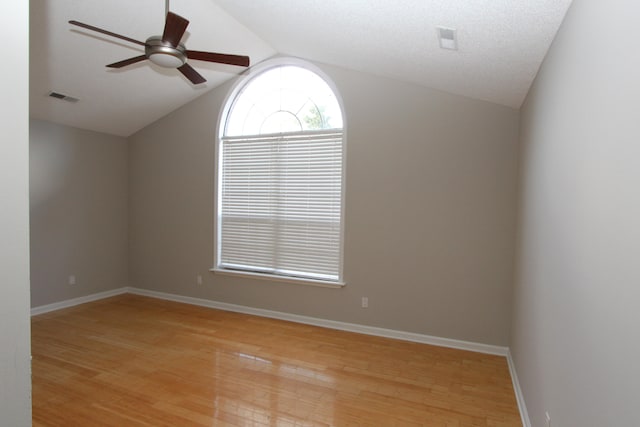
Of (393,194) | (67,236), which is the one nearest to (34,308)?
(67,236)

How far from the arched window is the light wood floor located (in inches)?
33.5

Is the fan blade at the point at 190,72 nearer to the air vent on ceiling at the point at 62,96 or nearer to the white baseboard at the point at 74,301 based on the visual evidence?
the air vent on ceiling at the point at 62,96

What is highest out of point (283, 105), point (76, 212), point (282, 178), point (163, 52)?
point (283, 105)

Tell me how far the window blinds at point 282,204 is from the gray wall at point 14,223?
133 inches

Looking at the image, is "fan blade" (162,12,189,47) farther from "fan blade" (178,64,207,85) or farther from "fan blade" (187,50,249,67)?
"fan blade" (178,64,207,85)

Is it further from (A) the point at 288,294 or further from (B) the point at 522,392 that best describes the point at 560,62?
(A) the point at 288,294

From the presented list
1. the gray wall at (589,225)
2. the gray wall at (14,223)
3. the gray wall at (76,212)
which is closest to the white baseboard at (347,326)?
A: the gray wall at (76,212)

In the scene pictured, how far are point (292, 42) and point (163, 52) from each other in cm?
175

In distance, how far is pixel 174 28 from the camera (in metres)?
2.31

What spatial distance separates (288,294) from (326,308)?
1.72ft

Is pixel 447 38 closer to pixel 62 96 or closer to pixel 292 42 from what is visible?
pixel 292 42

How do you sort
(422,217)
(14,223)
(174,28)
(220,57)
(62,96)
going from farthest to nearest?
(62,96), (422,217), (220,57), (174,28), (14,223)

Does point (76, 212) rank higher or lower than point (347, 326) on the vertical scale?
higher

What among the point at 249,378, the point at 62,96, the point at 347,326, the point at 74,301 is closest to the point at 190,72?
the point at 62,96
